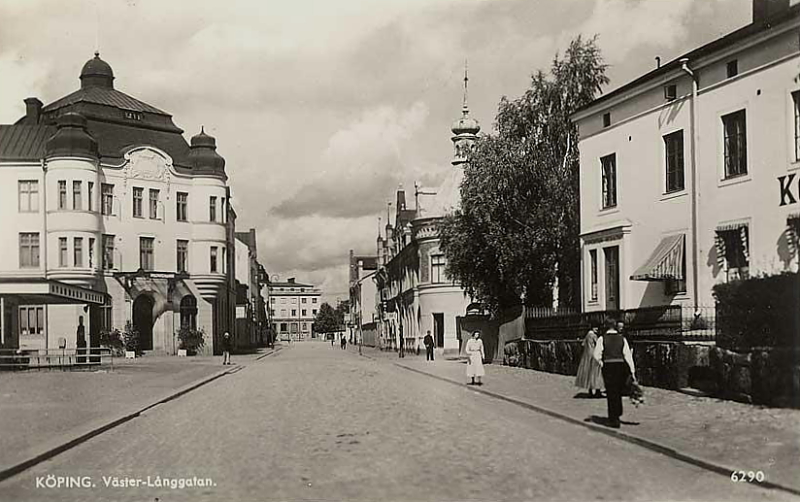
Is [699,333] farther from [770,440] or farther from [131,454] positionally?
[131,454]

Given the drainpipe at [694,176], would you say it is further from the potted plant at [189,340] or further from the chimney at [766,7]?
the potted plant at [189,340]

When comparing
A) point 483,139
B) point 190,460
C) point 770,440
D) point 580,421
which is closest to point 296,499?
point 190,460

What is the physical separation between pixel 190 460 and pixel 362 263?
12385cm

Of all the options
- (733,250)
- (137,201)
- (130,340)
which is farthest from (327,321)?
(733,250)

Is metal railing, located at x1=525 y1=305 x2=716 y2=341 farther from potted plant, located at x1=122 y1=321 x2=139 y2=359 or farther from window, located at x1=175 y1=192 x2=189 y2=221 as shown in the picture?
window, located at x1=175 y1=192 x2=189 y2=221

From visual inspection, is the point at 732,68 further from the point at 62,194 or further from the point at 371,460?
the point at 62,194

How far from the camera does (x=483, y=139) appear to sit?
1407 inches

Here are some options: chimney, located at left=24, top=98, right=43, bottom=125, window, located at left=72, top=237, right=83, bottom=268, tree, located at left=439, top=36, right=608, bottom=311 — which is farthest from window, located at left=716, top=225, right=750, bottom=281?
chimney, located at left=24, top=98, right=43, bottom=125

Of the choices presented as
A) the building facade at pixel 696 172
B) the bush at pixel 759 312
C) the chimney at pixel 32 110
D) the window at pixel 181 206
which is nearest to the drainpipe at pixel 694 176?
the building facade at pixel 696 172

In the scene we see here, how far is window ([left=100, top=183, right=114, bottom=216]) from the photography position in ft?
167

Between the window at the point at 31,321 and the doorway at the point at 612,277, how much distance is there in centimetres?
3235

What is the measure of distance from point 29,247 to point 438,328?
2348 centimetres

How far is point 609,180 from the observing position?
94.7ft

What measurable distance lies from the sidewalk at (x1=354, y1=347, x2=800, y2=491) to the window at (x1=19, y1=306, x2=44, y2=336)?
34.3 meters
